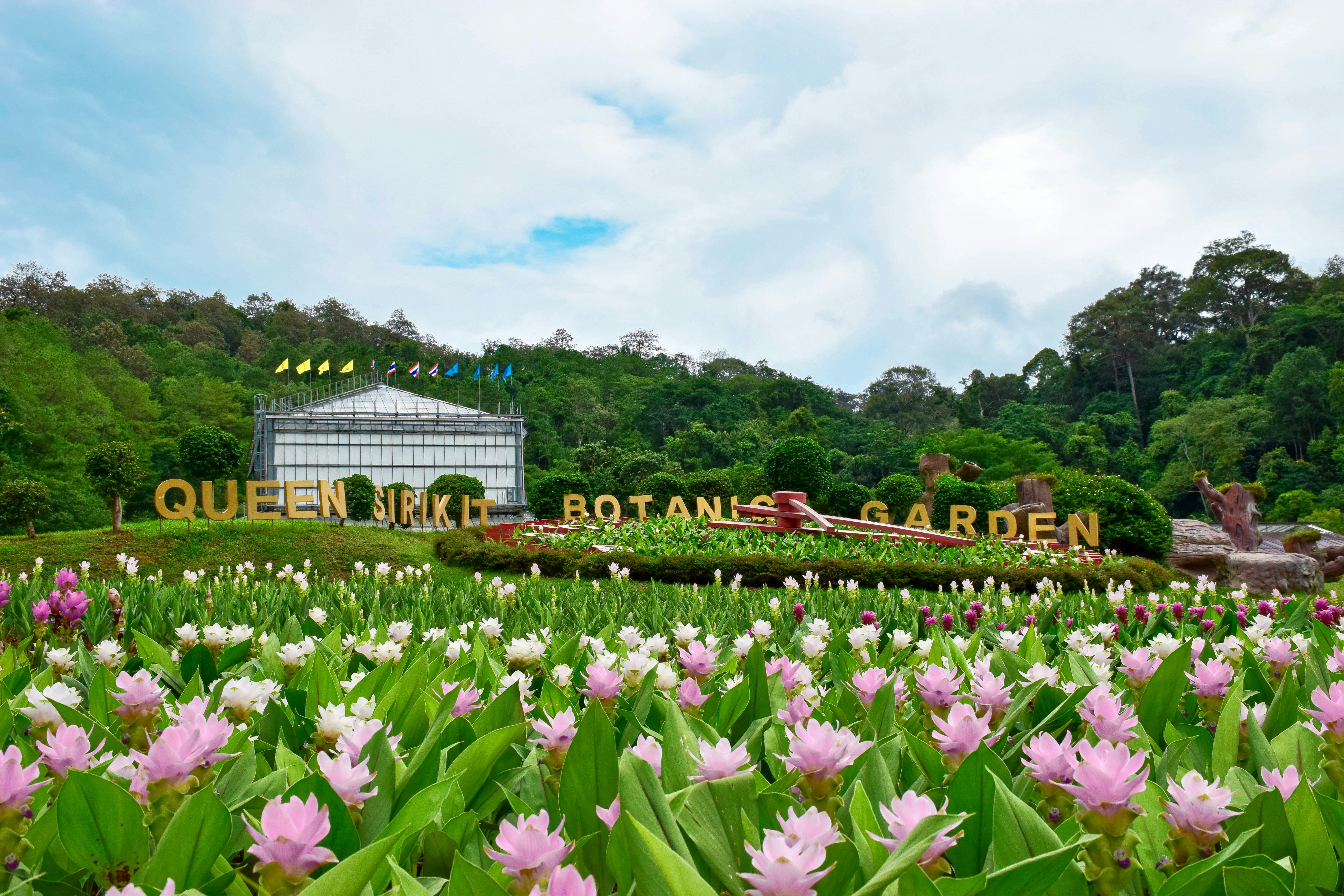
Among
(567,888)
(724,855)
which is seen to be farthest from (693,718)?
(567,888)

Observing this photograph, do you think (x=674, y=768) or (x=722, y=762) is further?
(x=674, y=768)

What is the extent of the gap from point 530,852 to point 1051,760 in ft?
2.09

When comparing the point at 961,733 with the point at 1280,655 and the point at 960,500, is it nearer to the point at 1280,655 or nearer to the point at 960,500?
the point at 1280,655

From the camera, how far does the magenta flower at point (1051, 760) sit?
39.0 inches

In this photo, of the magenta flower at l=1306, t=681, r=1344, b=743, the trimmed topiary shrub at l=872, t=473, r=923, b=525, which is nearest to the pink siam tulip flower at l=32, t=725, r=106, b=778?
the magenta flower at l=1306, t=681, r=1344, b=743

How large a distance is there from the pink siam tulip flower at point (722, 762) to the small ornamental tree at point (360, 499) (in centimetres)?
2149

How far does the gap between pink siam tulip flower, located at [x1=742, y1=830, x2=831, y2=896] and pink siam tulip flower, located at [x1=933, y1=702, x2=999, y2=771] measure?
1.42 feet

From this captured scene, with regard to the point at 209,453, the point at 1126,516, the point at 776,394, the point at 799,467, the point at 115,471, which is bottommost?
the point at 1126,516

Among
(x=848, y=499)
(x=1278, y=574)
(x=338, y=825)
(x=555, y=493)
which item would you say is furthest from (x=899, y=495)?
(x=338, y=825)

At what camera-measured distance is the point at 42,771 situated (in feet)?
3.91

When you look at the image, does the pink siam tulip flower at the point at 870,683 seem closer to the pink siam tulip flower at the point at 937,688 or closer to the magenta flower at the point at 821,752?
the pink siam tulip flower at the point at 937,688

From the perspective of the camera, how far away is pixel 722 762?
3.20ft

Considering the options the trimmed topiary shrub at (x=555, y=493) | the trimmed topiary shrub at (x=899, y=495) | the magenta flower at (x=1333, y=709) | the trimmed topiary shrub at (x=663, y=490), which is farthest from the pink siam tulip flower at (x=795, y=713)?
the trimmed topiary shrub at (x=899, y=495)

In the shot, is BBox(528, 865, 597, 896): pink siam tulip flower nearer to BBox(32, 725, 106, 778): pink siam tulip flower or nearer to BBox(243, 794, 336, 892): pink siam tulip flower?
BBox(243, 794, 336, 892): pink siam tulip flower
